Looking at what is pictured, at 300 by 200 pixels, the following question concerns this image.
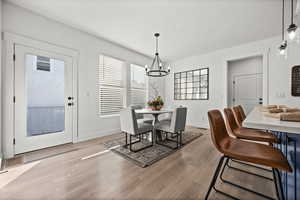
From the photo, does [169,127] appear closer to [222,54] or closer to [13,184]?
[13,184]

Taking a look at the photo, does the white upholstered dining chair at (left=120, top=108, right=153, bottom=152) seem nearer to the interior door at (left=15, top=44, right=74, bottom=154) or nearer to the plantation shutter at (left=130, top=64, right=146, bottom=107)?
the interior door at (left=15, top=44, right=74, bottom=154)

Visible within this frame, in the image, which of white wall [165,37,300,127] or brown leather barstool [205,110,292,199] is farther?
white wall [165,37,300,127]

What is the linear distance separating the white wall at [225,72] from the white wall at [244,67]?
0.48 meters

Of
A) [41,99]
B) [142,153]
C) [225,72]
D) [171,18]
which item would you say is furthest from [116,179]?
[225,72]

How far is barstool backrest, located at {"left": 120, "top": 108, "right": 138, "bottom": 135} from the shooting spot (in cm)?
231

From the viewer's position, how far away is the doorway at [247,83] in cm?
395

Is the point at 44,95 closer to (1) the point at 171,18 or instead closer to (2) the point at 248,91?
(1) the point at 171,18

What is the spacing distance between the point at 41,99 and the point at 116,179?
230 centimetres

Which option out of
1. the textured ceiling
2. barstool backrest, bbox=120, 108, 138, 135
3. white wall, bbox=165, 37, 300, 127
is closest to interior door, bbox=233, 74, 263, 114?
white wall, bbox=165, 37, 300, 127

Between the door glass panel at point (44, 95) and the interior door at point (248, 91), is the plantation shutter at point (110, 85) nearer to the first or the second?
the door glass panel at point (44, 95)

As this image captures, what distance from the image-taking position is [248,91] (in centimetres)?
412

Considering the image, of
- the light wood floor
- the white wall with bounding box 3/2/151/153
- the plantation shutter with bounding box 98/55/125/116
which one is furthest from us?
the plantation shutter with bounding box 98/55/125/116

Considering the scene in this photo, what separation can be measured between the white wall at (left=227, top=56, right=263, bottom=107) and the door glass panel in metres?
5.00

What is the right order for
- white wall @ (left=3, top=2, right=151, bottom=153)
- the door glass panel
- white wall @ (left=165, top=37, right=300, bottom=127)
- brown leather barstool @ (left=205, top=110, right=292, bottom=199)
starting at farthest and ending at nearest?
white wall @ (left=165, top=37, right=300, bottom=127) < the door glass panel < white wall @ (left=3, top=2, right=151, bottom=153) < brown leather barstool @ (left=205, top=110, right=292, bottom=199)
